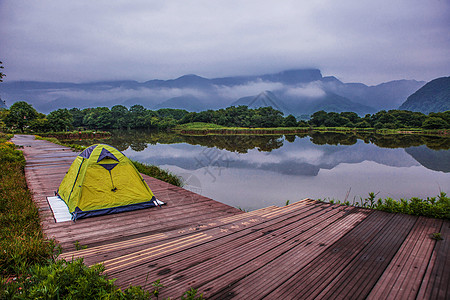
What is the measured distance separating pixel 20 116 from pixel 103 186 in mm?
51937

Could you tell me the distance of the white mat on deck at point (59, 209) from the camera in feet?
17.3

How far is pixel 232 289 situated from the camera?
2289 mm

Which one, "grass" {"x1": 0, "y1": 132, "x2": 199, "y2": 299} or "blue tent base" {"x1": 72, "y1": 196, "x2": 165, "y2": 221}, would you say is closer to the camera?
"grass" {"x1": 0, "y1": 132, "x2": 199, "y2": 299}

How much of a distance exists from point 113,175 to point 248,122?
2462 inches

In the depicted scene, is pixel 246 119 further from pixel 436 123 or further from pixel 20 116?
pixel 20 116

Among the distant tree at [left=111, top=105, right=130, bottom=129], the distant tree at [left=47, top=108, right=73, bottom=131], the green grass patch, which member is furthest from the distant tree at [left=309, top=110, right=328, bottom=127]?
the green grass patch

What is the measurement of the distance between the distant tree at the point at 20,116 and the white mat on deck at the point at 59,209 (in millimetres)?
48884

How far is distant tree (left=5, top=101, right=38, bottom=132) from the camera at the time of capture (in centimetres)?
4397

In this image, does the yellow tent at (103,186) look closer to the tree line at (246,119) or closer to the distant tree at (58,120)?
the distant tree at (58,120)

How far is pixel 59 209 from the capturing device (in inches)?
228

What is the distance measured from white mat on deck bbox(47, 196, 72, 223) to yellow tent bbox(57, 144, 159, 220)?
93 millimetres

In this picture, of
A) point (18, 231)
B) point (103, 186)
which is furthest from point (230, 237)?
point (103, 186)

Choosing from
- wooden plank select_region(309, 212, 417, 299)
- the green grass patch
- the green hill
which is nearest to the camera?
wooden plank select_region(309, 212, 417, 299)

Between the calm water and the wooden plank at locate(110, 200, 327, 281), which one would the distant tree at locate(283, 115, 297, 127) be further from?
the wooden plank at locate(110, 200, 327, 281)
